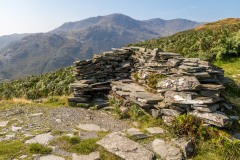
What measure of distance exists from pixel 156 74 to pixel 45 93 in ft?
72.0

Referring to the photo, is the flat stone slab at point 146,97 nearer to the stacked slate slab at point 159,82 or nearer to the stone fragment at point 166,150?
the stacked slate slab at point 159,82

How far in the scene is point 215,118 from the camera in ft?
31.9

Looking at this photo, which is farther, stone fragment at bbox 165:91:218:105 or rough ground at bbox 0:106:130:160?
rough ground at bbox 0:106:130:160

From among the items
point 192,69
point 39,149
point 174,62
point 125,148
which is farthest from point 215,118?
point 39,149

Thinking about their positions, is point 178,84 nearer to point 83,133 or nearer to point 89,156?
point 83,133

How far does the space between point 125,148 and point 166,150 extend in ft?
4.50

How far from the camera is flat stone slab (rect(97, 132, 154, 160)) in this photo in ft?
28.5

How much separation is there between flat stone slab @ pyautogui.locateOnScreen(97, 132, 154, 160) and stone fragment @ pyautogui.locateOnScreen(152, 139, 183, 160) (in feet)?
1.34

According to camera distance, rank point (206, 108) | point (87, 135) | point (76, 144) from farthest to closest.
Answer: point (87, 135)
point (206, 108)
point (76, 144)

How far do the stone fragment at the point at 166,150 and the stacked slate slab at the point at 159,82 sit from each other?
5.40 ft

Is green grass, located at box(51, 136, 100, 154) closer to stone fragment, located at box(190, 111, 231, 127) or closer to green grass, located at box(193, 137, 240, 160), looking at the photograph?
green grass, located at box(193, 137, 240, 160)

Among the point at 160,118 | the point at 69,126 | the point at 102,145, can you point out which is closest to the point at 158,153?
the point at 102,145

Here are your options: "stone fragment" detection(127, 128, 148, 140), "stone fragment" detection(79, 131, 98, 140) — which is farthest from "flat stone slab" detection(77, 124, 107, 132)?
"stone fragment" detection(127, 128, 148, 140)

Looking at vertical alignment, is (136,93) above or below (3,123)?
above
